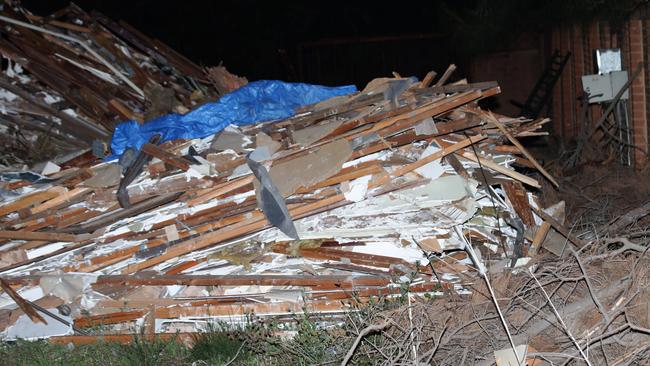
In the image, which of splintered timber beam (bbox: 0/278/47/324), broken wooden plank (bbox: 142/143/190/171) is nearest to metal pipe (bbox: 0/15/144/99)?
broken wooden plank (bbox: 142/143/190/171)

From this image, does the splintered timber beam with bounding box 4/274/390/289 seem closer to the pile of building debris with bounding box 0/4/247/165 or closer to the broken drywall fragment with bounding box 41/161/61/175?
the broken drywall fragment with bounding box 41/161/61/175

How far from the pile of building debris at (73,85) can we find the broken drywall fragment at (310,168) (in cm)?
284

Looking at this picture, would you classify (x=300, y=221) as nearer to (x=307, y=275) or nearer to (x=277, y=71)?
(x=307, y=275)

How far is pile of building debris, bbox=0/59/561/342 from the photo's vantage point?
19.2 ft

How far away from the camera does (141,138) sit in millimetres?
7031

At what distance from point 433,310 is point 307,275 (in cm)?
130

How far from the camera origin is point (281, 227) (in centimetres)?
579

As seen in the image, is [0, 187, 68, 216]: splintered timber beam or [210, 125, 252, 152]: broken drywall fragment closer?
[0, 187, 68, 216]: splintered timber beam

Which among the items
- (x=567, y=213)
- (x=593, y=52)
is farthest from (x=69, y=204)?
(x=593, y=52)

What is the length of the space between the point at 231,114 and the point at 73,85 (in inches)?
106

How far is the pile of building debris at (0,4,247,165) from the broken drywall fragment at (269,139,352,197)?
2835 mm

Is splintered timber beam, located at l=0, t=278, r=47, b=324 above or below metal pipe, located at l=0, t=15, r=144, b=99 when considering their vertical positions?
below

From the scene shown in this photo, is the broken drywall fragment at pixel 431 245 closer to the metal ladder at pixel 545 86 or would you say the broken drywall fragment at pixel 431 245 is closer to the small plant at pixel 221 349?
the small plant at pixel 221 349

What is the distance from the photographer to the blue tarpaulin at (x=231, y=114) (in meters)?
6.97
